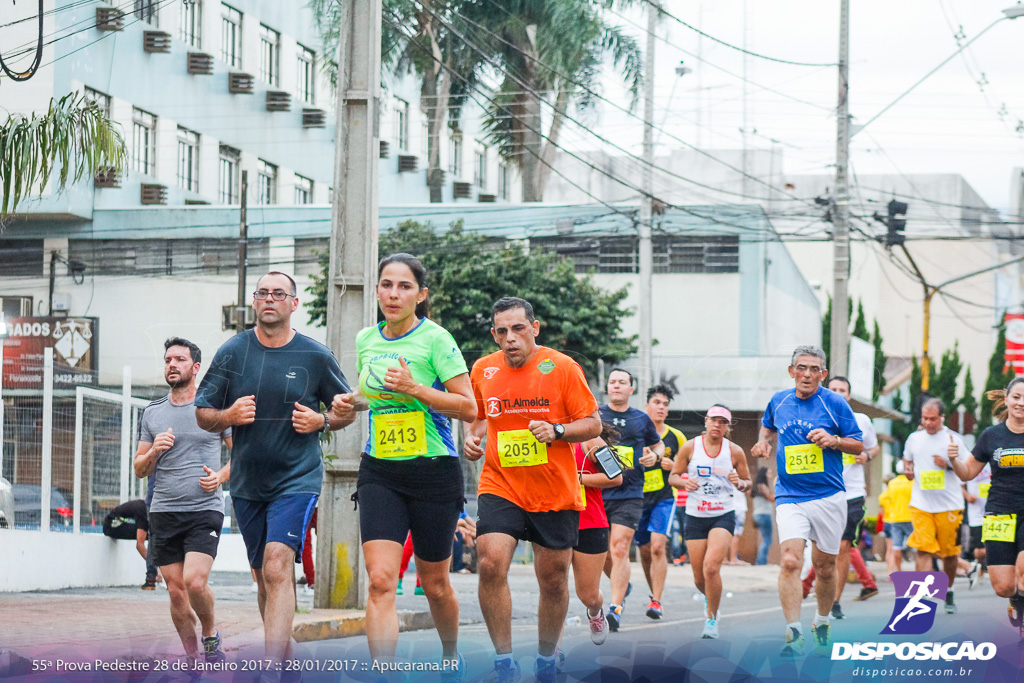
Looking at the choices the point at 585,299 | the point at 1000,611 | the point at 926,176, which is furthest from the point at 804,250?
the point at 1000,611

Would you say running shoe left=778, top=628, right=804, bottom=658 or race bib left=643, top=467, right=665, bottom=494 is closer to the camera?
running shoe left=778, top=628, right=804, bottom=658

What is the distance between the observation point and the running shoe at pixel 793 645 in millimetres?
8734

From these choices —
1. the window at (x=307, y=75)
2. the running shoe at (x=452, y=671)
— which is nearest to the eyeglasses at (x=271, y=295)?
the running shoe at (x=452, y=671)

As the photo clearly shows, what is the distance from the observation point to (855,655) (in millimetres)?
8453

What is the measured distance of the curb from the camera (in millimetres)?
9898

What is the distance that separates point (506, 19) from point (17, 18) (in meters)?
19.1

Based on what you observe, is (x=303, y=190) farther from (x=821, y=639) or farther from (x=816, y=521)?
(x=821, y=639)

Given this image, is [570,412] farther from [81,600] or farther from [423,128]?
[423,128]

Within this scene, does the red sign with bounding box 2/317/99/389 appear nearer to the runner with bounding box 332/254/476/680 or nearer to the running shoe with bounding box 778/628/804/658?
the runner with bounding box 332/254/476/680

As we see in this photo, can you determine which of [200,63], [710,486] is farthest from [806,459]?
[200,63]

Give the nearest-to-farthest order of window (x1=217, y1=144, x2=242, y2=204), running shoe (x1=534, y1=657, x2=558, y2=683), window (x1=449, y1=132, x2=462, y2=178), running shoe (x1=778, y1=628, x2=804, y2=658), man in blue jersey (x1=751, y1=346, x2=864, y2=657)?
running shoe (x1=534, y1=657, x2=558, y2=683) < running shoe (x1=778, y1=628, x2=804, y2=658) < man in blue jersey (x1=751, y1=346, x2=864, y2=657) < window (x1=217, y1=144, x2=242, y2=204) < window (x1=449, y1=132, x2=462, y2=178)

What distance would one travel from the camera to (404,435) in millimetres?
6770

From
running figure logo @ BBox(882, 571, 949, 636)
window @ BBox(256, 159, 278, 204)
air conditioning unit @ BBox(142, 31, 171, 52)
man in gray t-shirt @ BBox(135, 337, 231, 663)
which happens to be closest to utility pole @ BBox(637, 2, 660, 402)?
air conditioning unit @ BBox(142, 31, 171, 52)

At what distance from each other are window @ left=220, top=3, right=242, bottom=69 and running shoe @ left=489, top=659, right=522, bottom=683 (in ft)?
81.7
